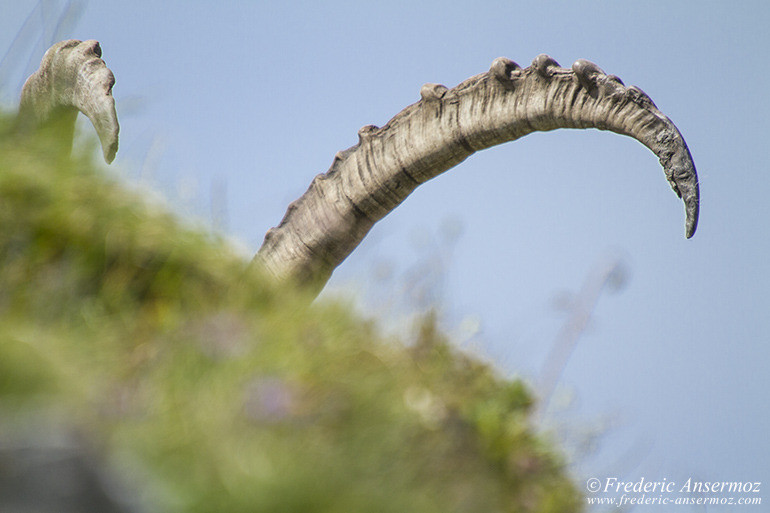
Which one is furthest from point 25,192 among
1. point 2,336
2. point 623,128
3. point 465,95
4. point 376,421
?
point 623,128

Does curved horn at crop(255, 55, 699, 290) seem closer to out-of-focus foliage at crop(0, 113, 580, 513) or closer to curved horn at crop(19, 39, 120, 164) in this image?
out-of-focus foliage at crop(0, 113, 580, 513)

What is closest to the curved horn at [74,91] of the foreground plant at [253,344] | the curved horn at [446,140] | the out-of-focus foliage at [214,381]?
the foreground plant at [253,344]

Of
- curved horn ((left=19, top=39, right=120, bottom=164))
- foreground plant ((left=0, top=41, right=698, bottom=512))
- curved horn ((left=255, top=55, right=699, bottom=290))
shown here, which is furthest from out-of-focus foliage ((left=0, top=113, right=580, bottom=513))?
curved horn ((left=255, top=55, right=699, bottom=290))

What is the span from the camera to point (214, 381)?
1521 millimetres

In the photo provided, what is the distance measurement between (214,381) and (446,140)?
1.83m

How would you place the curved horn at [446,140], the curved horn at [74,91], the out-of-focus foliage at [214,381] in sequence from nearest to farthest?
the out-of-focus foliage at [214,381], the curved horn at [446,140], the curved horn at [74,91]

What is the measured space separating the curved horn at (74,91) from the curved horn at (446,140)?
1032 mm

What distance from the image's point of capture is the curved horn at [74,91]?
101 inches

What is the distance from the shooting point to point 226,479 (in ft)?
3.87

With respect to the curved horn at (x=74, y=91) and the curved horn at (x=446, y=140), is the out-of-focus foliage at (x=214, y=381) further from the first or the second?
the curved horn at (x=446, y=140)

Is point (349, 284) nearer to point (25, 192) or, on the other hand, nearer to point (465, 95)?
point (465, 95)

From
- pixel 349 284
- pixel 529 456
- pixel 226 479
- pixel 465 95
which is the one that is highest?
pixel 465 95

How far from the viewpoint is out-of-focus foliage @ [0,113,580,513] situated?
1.17 metres

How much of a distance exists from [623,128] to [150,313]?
1901 mm
